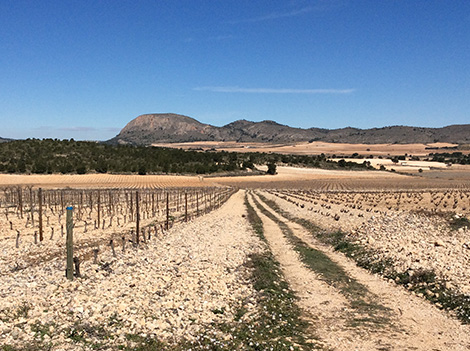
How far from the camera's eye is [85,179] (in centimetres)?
9138

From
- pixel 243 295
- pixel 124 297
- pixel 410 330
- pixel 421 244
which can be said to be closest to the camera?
pixel 410 330

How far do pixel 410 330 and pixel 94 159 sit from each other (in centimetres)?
11981

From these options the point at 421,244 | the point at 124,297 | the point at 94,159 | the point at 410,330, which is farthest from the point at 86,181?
the point at 410,330

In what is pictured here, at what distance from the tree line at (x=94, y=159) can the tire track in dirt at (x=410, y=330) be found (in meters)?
101

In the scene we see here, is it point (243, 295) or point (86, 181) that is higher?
point (243, 295)

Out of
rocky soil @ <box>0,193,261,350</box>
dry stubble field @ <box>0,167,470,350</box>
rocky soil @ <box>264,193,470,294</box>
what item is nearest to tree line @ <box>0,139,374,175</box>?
dry stubble field @ <box>0,167,470,350</box>

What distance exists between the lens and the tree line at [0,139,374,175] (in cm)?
10488

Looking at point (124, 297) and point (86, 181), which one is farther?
point (86, 181)

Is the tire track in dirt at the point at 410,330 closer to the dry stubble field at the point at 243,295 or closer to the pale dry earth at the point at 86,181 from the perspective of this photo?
the dry stubble field at the point at 243,295

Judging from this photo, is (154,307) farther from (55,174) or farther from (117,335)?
(55,174)

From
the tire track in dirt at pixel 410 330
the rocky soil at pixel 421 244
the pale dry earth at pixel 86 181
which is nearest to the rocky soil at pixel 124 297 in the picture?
the tire track in dirt at pixel 410 330

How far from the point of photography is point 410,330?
9.38 m

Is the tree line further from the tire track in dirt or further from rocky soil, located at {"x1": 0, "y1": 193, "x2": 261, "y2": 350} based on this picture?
the tire track in dirt

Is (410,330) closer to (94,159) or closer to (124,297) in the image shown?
(124,297)
